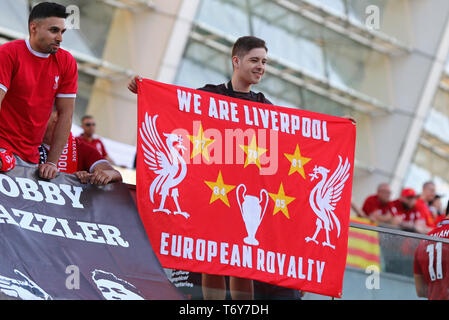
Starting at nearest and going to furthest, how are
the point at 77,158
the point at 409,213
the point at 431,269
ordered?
the point at 77,158 < the point at 431,269 < the point at 409,213

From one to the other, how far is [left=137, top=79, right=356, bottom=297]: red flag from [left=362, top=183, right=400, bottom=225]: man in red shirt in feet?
21.2

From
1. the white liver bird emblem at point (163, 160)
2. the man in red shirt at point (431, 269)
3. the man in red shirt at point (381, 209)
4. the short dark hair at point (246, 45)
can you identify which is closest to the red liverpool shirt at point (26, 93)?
the white liver bird emblem at point (163, 160)

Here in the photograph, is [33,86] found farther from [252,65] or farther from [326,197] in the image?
[326,197]

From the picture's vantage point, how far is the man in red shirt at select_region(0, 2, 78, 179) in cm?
498

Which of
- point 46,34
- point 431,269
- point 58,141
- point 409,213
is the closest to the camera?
point 46,34

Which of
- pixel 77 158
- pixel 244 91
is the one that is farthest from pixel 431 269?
pixel 77 158

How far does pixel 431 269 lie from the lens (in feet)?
20.4

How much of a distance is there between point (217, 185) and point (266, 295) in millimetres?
821

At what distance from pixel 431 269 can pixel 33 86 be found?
3.42 meters

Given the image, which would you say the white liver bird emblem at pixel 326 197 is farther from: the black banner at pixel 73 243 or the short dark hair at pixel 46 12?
the short dark hair at pixel 46 12

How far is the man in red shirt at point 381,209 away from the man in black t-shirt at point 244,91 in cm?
675

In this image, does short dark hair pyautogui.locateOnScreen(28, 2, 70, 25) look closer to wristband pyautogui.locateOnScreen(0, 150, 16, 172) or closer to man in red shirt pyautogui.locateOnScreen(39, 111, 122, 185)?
man in red shirt pyautogui.locateOnScreen(39, 111, 122, 185)

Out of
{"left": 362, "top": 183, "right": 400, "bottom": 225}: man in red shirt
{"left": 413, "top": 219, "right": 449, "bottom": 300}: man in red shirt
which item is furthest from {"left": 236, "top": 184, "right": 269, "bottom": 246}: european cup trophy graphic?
{"left": 362, "top": 183, "right": 400, "bottom": 225}: man in red shirt

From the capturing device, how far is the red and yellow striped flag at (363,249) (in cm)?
655
